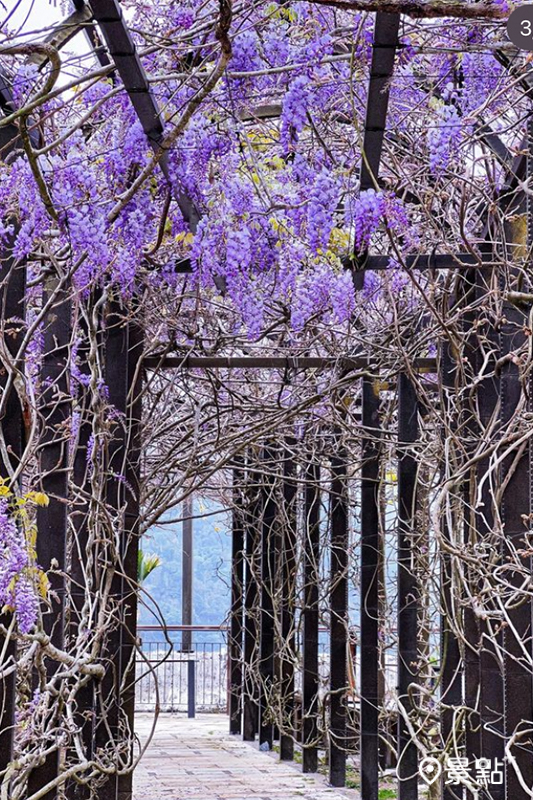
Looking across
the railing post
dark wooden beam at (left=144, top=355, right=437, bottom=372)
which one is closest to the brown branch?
dark wooden beam at (left=144, top=355, right=437, bottom=372)

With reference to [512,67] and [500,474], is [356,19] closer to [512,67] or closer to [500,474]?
[512,67]

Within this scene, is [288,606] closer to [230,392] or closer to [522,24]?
[230,392]

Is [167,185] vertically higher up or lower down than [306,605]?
higher up

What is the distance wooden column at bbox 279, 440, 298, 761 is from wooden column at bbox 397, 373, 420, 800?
89.5 inches

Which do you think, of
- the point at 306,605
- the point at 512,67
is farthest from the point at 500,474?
the point at 306,605

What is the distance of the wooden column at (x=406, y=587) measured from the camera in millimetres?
5605

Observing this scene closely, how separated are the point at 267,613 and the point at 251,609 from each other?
835mm

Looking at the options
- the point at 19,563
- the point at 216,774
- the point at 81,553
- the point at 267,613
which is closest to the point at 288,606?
the point at 267,613

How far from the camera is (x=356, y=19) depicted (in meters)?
4.03

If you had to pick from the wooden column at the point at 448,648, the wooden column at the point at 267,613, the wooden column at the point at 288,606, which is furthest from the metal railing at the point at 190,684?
the wooden column at the point at 448,648

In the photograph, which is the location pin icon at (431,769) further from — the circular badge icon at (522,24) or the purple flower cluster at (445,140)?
the circular badge icon at (522,24)

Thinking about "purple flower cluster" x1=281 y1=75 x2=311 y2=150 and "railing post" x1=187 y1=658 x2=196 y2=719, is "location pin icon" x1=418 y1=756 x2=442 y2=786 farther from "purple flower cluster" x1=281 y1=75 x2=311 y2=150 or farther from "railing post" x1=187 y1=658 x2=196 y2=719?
"railing post" x1=187 y1=658 x2=196 y2=719

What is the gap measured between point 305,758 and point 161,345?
3495 mm

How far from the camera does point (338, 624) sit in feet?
22.5
